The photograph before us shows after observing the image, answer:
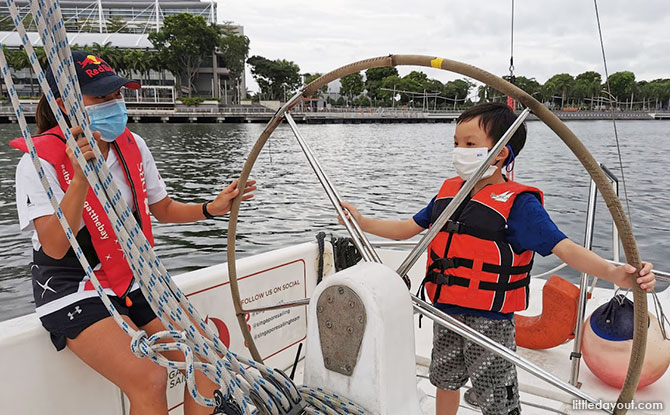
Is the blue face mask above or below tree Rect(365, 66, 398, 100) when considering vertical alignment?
below

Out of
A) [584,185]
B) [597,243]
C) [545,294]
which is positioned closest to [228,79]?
[584,185]

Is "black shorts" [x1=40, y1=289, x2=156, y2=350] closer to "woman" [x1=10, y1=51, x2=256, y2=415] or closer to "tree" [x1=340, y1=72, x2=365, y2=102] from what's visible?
"woman" [x1=10, y1=51, x2=256, y2=415]

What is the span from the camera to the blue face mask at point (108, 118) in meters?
1.58

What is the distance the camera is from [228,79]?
71.7 metres

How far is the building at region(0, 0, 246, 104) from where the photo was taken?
62.2 meters

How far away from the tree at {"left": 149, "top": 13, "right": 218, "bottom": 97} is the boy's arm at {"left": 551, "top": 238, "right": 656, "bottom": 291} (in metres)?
64.6

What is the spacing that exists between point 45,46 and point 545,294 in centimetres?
252

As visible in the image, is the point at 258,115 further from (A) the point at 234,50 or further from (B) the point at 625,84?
(B) the point at 625,84

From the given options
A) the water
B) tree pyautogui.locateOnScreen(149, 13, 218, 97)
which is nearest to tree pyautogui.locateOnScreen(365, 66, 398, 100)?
tree pyautogui.locateOnScreen(149, 13, 218, 97)

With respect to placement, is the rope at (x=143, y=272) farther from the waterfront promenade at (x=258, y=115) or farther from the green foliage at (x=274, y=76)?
the green foliage at (x=274, y=76)

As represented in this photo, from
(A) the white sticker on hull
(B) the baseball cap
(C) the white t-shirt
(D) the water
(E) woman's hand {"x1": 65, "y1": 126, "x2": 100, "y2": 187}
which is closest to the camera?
(E) woman's hand {"x1": 65, "y1": 126, "x2": 100, "y2": 187}

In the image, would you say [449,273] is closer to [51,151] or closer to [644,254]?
[51,151]

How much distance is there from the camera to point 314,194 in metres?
14.1

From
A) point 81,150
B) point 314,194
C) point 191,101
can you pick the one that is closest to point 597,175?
point 81,150
